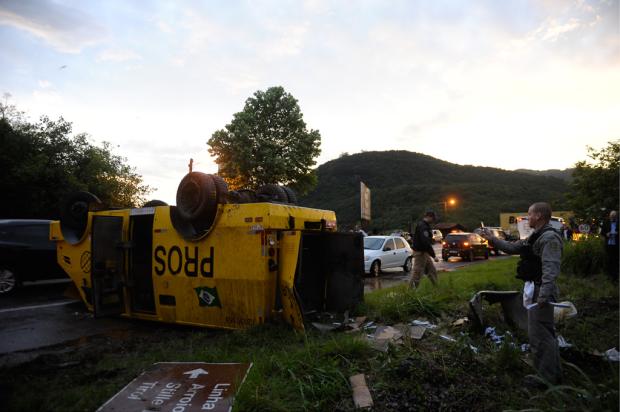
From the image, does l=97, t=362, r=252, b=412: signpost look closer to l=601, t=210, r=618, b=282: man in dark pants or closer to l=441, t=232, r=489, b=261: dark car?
l=601, t=210, r=618, b=282: man in dark pants

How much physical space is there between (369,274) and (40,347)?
35.7 feet

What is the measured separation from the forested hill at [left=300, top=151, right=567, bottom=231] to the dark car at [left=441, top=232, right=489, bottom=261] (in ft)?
167

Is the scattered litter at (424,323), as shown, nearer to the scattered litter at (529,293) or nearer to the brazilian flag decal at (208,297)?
the scattered litter at (529,293)

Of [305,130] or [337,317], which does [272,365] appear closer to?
[337,317]

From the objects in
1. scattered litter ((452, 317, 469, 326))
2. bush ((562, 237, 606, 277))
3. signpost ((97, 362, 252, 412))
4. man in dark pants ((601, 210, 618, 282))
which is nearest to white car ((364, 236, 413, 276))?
bush ((562, 237, 606, 277))

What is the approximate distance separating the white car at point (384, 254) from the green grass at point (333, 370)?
27.9 ft

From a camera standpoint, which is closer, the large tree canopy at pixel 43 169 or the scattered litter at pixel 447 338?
the scattered litter at pixel 447 338

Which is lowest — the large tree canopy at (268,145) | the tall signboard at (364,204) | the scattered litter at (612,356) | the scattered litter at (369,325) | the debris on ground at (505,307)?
the scattered litter at (369,325)

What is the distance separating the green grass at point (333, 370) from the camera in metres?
3.35

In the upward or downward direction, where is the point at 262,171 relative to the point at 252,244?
upward

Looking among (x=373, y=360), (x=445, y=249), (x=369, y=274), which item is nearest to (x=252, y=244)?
(x=373, y=360)

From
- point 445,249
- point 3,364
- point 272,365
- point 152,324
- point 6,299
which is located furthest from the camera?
point 445,249

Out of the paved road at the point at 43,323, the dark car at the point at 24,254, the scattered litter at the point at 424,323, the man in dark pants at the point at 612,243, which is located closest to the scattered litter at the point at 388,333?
the scattered litter at the point at 424,323

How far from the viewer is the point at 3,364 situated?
15.5 ft
